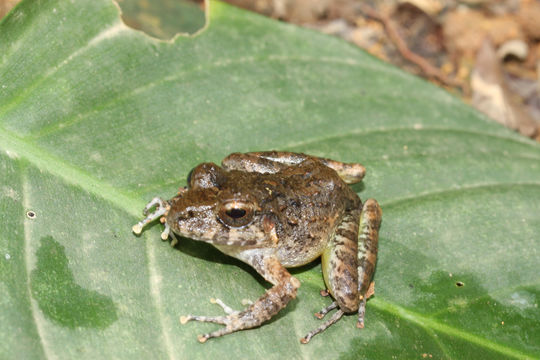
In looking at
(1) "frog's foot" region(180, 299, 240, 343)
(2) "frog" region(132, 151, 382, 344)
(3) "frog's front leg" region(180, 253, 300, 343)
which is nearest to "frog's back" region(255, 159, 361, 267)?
(2) "frog" region(132, 151, 382, 344)

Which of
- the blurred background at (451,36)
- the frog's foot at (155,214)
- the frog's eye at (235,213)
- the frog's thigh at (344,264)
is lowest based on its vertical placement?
the blurred background at (451,36)

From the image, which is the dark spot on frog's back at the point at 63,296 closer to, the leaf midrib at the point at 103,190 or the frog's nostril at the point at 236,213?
the leaf midrib at the point at 103,190

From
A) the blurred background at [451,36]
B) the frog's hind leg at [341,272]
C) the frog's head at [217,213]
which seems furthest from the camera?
the blurred background at [451,36]

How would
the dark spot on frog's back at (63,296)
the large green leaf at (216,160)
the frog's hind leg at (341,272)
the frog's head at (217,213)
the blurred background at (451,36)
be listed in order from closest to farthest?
the dark spot on frog's back at (63,296) → the large green leaf at (216,160) → the frog's head at (217,213) → the frog's hind leg at (341,272) → the blurred background at (451,36)

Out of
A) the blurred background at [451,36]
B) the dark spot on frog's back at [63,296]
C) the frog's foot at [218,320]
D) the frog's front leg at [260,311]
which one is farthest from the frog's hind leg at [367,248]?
the blurred background at [451,36]

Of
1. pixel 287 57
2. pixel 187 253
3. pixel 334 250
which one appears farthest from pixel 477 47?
pixel 187 253

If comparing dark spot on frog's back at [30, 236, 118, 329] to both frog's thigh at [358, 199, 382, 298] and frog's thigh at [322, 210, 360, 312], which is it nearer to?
frog's thigh at [322, 210, 360, 312]

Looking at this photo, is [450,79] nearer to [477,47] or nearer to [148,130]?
[477,47]

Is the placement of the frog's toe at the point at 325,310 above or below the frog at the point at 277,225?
below
